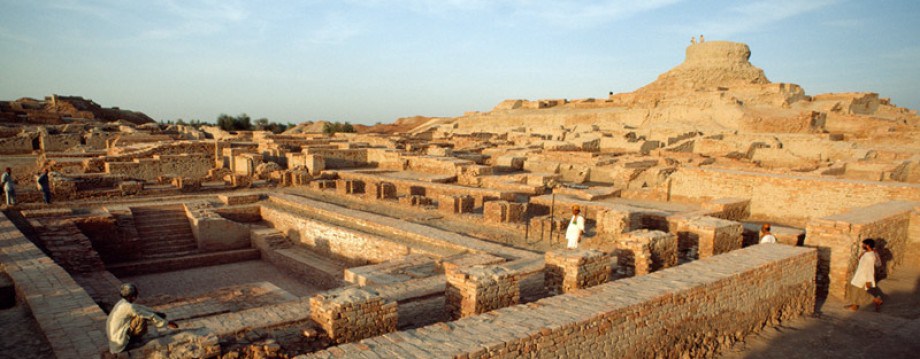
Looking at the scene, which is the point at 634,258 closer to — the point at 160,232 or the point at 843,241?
the point at 843,241

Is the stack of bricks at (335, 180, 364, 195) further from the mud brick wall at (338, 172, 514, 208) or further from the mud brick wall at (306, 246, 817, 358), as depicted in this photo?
the mud brick wall at (306, 246, 817, 358)

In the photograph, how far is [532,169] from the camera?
18.2 meters

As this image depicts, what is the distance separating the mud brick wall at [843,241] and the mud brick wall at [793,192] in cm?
212

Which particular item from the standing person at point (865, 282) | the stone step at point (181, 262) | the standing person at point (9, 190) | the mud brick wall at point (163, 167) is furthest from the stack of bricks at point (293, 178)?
the standing person at point (865, 282)

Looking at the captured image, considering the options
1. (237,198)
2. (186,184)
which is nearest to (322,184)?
(237,198)

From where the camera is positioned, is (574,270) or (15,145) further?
(15,145)

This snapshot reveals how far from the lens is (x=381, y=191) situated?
1359cm

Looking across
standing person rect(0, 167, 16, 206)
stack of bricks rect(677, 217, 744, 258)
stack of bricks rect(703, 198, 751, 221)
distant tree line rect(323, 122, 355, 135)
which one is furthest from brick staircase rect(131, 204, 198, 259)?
distant tree line rect(323, 122, 355, 135)

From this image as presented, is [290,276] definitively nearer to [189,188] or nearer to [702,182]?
[189,188]

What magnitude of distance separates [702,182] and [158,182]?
15.5 m

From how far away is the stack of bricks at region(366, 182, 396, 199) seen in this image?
13641 millimetres

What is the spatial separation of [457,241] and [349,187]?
6620mm

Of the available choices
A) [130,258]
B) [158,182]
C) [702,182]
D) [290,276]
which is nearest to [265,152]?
[158,182]

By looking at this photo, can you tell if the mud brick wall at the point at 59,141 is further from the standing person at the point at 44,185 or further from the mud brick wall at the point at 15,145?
the standing person at the point at 44,185
